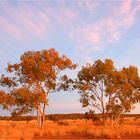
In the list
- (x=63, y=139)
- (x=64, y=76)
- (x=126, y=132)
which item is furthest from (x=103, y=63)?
(x=63, y=139)

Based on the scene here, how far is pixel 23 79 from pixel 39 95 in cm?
385

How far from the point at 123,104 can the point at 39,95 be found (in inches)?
434

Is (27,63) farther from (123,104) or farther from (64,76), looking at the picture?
(123,104)

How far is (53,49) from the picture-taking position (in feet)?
137

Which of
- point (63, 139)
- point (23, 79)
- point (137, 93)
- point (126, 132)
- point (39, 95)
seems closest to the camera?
point (63, 139)

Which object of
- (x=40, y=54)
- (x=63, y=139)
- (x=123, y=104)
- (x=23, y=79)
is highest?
(x=40, y=54)

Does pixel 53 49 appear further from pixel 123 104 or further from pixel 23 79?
pixel 123 104

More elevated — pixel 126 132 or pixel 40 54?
pixel 40 54

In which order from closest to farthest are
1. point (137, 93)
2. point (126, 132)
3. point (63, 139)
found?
point (63, 139), point (126, 132), point (137, 93)

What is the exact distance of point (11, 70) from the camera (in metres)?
41.9

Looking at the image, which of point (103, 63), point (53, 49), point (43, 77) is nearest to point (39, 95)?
point (43, 77)

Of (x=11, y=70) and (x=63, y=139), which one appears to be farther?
(x=11, y=70)

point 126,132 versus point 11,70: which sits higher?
point 11,70

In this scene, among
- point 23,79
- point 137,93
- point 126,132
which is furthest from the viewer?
point 137,93
